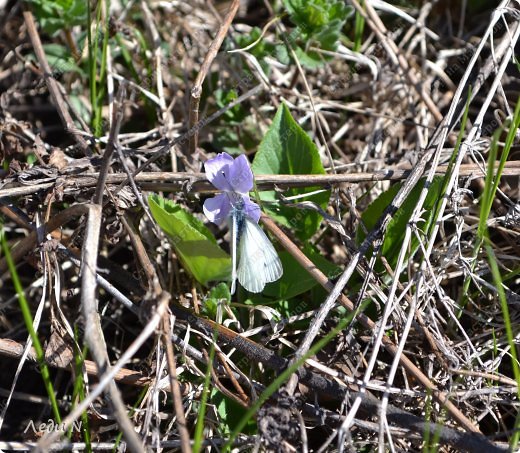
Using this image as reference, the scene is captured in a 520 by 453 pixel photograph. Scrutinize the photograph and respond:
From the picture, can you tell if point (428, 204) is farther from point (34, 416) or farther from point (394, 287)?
point (34, 416)

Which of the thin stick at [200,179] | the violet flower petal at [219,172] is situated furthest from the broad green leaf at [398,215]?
the violet flower petal at [219,172]

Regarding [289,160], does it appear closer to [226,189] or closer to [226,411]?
[226,189]

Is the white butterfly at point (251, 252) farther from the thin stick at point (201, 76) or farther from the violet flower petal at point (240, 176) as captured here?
the thin stick at point (201, 76)

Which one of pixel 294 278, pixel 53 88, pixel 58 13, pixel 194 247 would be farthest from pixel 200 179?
pixel 58 13

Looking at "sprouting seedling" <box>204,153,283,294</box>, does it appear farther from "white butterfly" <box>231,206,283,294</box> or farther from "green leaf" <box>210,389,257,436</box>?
"green leaf" <box>210,389,257,436</box>

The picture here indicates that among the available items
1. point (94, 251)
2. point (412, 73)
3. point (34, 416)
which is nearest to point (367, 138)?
point (412, 73)

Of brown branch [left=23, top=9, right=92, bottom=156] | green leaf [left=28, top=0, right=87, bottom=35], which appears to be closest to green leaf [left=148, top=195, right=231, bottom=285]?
brown branch [left=23, top=9, right=92, bottom=156]
